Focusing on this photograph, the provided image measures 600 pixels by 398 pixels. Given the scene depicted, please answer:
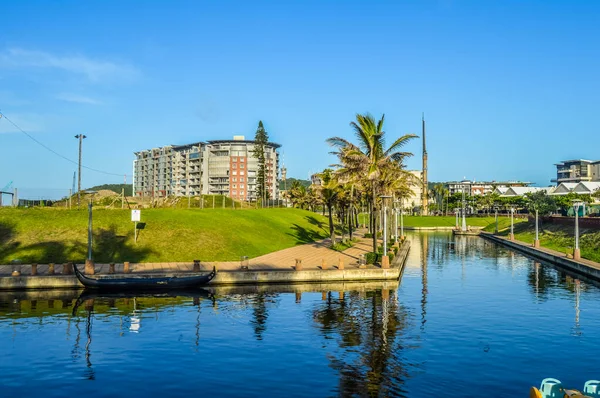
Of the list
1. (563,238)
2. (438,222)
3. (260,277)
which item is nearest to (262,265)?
(260,277)

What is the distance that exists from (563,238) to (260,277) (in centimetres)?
5889

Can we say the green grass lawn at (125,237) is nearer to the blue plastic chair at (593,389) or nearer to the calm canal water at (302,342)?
the calm canal water at (302,342)

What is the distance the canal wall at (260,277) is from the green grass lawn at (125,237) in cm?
903

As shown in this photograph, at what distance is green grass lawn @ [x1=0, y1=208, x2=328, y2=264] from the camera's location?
52875 millimetres

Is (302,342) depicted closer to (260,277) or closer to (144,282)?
(260,277)

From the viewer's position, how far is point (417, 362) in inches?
945

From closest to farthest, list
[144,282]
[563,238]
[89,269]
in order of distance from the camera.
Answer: [144,282]
[89,269]
[563,238]

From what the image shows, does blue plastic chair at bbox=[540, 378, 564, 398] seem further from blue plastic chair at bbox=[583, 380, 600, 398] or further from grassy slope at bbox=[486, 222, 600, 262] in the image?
grassy slope at bbox=[486, 222, 600, 262]

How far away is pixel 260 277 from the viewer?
148 feet

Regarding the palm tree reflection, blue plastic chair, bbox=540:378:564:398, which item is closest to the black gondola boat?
the palm tree reflection

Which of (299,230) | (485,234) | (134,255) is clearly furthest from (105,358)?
(485,234)

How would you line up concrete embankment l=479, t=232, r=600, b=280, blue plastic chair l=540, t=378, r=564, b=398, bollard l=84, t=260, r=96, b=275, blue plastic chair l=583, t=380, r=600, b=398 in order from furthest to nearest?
concrete embankment l=479, t=232, r=600, b=280, bollard l=84, t=260, r=96, b=275, blue plastic chair l=583, t=380, r=600, b=398, blue plastic chair l=540, t=378, r=564, b=398

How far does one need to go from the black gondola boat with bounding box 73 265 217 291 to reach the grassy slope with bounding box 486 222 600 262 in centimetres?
4363

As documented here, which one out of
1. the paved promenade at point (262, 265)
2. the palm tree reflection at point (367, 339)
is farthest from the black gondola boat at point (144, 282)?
the palm tree reflection at point (367, 339)
